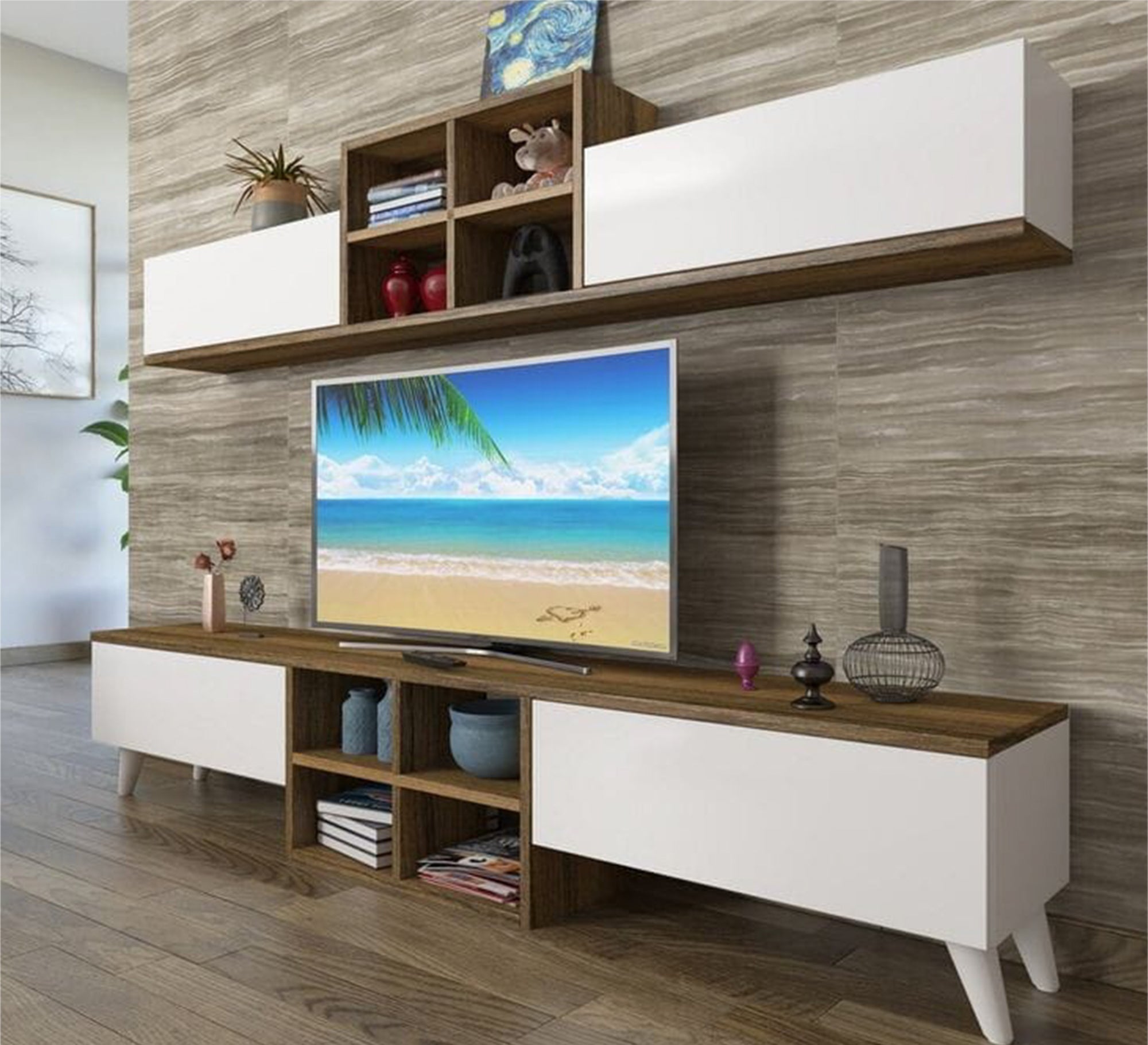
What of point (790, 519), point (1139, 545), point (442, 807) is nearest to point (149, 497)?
point (442, 807)

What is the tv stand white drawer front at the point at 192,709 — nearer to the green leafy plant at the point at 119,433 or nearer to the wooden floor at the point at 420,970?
the wooden floor at the point at 420,970

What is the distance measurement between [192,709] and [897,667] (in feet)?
5.81

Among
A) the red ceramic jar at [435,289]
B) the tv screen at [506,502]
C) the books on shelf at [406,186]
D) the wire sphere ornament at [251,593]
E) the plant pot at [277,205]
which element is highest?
the plant pot at [277,205]

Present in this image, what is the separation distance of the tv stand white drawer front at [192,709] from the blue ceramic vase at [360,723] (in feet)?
0.51

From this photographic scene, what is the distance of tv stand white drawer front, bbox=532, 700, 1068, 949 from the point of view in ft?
5.55

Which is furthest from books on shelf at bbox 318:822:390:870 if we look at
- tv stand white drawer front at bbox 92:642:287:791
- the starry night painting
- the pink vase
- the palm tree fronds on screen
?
the starry night painting

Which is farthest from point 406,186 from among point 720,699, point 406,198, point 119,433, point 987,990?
point 119,433

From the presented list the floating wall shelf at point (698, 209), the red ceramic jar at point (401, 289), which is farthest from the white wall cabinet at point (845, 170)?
the red ceramic jar at point (401, 289)

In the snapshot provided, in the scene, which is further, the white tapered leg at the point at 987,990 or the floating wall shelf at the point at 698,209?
the floating wall shelf at the point at 698,209

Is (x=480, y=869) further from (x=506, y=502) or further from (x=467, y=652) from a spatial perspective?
(x=506, y=502)

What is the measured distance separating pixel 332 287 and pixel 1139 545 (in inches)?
74.1

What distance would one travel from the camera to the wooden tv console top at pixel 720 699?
5.71 feet

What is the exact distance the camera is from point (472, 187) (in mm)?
2602

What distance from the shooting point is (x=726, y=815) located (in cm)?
192
